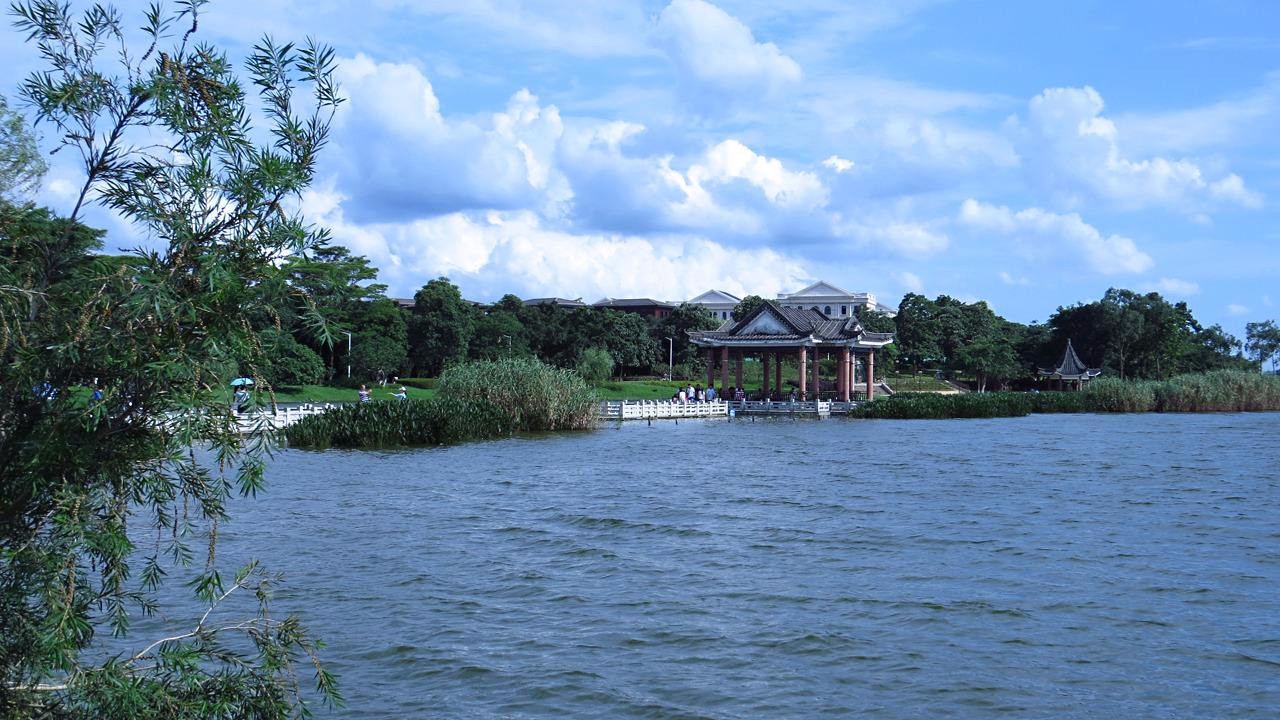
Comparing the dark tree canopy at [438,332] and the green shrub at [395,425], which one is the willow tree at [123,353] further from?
the dark tree canopy at [438,332]

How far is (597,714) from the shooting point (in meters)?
7.84

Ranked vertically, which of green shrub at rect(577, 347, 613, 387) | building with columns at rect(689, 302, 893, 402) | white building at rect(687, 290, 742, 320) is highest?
white building at rect(687, 290, 742, 320)

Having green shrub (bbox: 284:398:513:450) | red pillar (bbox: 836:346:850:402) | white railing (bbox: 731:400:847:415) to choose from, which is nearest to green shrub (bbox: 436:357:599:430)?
green shrub (bbox: 284:398:513:450)

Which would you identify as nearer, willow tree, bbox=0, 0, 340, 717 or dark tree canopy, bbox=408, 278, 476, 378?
willow tree, bbox=0, 0, 340, 717

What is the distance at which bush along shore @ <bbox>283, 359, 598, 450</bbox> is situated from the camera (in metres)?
29.7

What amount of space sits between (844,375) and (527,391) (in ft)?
79.1

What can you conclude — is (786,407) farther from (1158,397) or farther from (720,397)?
(1158,397)

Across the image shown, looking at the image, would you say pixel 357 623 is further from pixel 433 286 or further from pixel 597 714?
pixel 433 286

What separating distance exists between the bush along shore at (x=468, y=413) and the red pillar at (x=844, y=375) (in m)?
19.8

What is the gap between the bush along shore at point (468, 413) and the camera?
29.7 m

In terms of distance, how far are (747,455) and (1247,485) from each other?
12.8 meters

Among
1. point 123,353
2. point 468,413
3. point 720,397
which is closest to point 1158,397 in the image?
point 720,397

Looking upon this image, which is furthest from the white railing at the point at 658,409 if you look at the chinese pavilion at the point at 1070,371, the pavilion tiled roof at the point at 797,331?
the chinese pavilion at the point at 1070,371

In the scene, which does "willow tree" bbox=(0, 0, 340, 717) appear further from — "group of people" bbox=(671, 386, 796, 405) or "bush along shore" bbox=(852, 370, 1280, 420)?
"bush along shore" bbox=(852, 370, 1280, 420)
